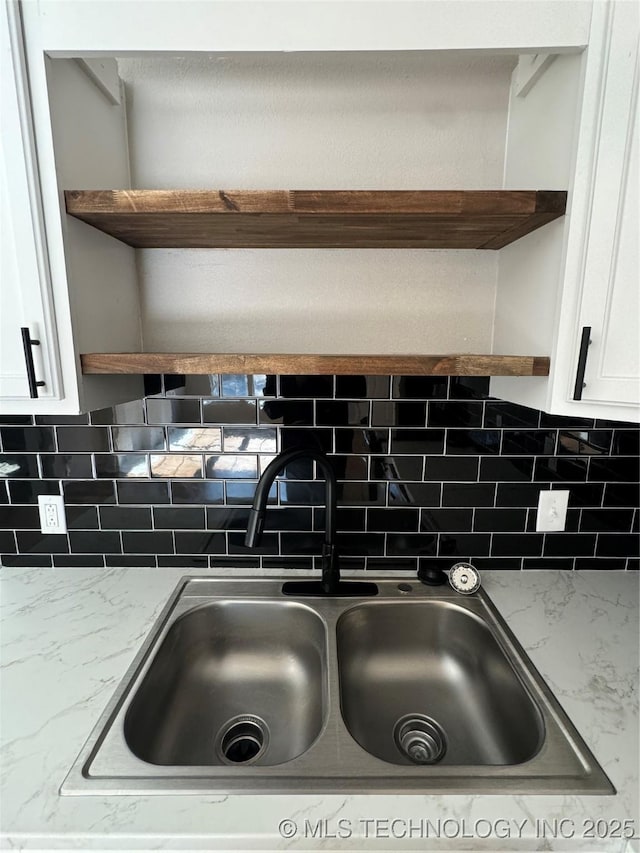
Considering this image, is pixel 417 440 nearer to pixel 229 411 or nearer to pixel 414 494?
pixel 414 494

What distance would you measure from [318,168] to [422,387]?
63cm

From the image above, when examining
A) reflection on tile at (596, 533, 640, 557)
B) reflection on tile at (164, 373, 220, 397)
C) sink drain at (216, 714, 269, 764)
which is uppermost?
reflection on tile at (164, 373, 220, 397)

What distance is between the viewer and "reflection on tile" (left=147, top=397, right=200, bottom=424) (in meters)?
1.12

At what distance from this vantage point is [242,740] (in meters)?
0.91

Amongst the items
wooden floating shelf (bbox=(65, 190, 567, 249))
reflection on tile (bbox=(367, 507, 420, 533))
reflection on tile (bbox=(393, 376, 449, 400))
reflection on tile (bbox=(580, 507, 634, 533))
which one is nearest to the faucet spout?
reflection on tile (bbox=(367, 507, 420, 533))

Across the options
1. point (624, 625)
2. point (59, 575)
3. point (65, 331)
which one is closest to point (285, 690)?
point (59, 575)

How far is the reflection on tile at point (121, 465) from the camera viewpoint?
1148 mm

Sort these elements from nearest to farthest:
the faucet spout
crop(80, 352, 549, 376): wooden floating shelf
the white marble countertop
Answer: the white marble countertop < crop(80, 352, 549, 376): wooden floating shelf < the faucet spout

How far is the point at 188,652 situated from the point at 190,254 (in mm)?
1036

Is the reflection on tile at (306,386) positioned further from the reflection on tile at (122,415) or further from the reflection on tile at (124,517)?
the reflection on tile at (124,517)

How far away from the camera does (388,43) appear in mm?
720

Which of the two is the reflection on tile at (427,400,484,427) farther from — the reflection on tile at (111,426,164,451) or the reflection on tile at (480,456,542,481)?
the reflection on tile at (111,426,164,451)

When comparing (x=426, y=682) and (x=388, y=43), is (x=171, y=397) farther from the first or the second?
(x=426, y=682)

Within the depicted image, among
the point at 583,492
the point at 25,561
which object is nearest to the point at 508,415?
the point at 583,492
